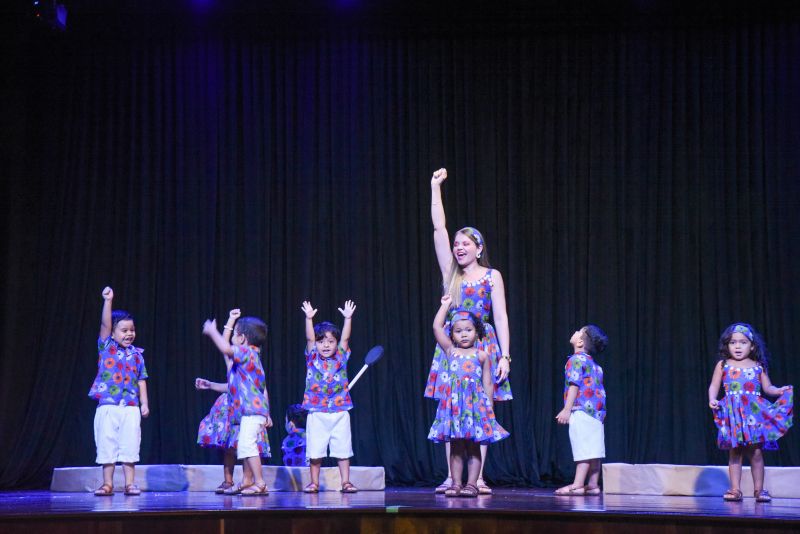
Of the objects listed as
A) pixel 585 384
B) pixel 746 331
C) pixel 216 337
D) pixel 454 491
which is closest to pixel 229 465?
pixel 216 337

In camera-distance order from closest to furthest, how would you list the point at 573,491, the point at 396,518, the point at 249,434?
the point at 396,518 < the point at 249,434 < the point at 573,491

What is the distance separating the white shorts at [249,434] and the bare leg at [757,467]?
2.91m

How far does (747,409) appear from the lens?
5.74m

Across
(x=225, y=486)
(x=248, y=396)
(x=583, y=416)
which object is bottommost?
(x=225, y=486)

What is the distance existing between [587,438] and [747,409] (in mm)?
979

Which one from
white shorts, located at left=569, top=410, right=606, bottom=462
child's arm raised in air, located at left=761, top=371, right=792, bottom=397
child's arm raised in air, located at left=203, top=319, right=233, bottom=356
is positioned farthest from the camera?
white shorts, located at left=569, top=410, right=606, bottom=462

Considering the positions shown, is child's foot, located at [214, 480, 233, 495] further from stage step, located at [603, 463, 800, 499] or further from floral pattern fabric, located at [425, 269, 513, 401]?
stage step, located at [603, 463, 800, 499]

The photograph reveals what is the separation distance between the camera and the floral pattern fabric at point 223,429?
627cm

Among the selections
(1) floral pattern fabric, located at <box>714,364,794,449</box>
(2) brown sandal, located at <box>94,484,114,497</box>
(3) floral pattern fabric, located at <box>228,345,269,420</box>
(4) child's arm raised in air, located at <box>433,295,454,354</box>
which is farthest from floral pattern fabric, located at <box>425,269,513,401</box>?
(2) brown sandal, located at <box>94,484,114,497</box>

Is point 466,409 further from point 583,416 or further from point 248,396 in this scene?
point 248,396

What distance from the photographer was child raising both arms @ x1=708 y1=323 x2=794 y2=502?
5.71 m

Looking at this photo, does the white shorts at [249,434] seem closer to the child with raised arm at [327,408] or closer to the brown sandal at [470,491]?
the child with raised arm at [327,408]

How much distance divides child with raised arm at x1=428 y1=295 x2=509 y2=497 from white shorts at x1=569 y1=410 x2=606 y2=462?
0.81m

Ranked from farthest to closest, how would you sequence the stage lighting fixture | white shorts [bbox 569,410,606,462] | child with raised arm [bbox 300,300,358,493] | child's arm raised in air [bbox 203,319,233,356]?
the stage lighting fixture
child with raised arm [bbox 300,300,358,493]
white shorts [bbox 569,410,606,462]
child's arm raised in air [bbox 203,319,233,356]
